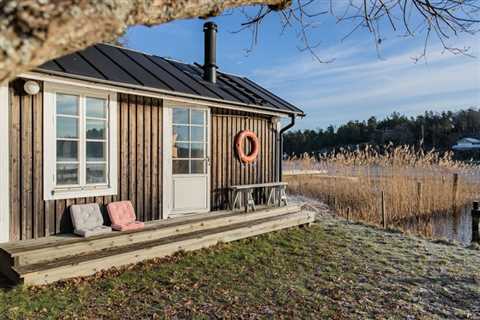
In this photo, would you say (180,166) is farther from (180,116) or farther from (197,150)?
(180,116)

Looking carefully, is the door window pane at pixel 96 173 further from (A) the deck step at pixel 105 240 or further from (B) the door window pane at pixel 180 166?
(B) the door window pane at pixel 180 166

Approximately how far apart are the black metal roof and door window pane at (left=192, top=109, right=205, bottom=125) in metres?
0.36

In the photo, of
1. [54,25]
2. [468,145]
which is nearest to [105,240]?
[54,25]

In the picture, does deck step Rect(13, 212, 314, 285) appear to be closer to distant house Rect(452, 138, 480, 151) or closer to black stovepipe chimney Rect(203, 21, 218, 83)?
black stovepipe chimney Rect(203, 21, 218, 83)

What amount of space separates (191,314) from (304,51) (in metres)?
2.99

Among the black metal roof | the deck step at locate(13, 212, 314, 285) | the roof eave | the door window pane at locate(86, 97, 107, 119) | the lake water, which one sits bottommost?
the lake water

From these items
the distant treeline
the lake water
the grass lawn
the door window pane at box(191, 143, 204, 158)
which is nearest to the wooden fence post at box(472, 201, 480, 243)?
the lake water

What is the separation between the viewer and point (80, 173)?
4.70 meters

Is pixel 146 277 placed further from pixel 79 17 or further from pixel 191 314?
pixel 79 17

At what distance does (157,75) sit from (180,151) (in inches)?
52.6

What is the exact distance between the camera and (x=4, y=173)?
13.3 ft

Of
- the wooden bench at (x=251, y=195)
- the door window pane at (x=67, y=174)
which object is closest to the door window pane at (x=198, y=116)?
the wooden bench at (x=251, y=195)

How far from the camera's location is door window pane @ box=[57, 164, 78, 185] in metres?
4.52

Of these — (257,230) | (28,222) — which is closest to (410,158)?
(257,230)
